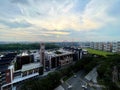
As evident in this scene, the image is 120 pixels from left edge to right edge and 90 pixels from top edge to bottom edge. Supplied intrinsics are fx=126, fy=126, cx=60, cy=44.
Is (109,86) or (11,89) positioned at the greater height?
(109,86)

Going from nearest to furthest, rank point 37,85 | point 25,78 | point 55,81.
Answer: point 37,85 → point 55,81 → point 25,78

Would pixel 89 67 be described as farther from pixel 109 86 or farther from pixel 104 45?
pixel 104 45

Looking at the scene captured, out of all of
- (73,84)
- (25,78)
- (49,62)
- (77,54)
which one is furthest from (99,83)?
(77,54)

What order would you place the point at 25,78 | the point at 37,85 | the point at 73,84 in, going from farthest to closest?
the point at 25,78 < the point at 73,84 < the point at 37,85

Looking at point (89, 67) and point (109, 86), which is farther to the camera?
point (89, 67)

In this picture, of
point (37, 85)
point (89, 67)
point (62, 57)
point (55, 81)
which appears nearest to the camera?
point (37, 85)

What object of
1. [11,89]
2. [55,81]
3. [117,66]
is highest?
[117,66]

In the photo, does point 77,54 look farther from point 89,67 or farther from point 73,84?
point 73,84

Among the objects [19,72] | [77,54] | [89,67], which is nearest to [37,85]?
[19,72]

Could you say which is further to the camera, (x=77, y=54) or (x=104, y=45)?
(x=104, y=45)
